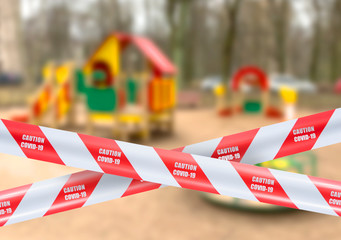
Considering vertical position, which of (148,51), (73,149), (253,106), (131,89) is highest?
(73,149)

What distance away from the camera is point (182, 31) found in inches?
736

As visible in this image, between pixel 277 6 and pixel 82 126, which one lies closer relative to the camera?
pixel 82 126

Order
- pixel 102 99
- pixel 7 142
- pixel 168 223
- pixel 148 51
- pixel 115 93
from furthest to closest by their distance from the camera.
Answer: pixel 148 51 → pixel 102 99 → pixel 115 93 → pixel 168 223 → pixel 7 142

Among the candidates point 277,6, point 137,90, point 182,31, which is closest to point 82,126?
point 137,90

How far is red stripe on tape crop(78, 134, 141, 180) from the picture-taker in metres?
1.37

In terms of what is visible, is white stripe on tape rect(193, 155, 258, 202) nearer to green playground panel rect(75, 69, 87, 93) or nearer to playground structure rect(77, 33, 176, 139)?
playground structure rect(77, 33, 176, 139)

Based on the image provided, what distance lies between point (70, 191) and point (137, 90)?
30.2 feet

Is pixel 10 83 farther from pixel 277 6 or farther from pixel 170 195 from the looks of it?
pixel 170 195

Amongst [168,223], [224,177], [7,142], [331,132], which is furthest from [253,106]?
[7,142]

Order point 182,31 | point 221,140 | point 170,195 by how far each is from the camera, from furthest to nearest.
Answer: point 182,31
point 170,195
point 221,140

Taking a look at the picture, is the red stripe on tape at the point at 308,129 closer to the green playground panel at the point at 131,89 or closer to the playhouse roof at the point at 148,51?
the playhouse roof at the point at 148,51

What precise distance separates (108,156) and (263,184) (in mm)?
586

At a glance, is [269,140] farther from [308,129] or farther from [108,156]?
[108,156]

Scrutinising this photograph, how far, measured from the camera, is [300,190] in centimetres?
139
